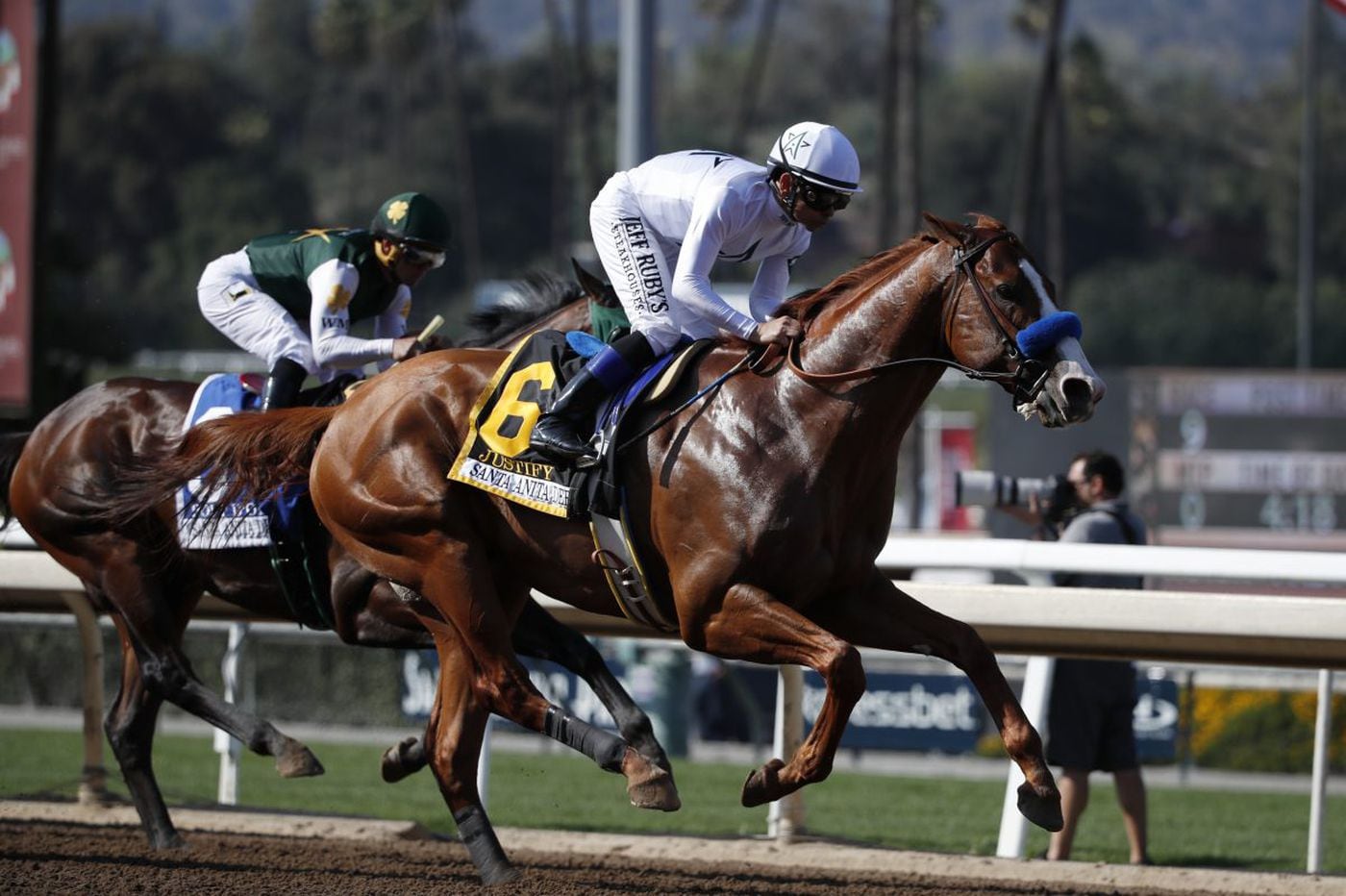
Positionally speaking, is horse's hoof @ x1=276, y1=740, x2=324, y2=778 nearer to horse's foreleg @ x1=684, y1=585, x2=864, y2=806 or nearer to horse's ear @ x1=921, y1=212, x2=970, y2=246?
horse's foreleg @ x1=684, y1=585, x2=864, y2=806

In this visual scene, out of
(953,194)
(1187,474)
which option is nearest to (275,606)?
(1187,474)

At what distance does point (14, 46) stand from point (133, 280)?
200ft

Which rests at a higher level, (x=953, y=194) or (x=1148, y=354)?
(x=953, y=194)

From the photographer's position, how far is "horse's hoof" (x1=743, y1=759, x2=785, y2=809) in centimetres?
475

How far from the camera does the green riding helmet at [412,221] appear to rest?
6.35m

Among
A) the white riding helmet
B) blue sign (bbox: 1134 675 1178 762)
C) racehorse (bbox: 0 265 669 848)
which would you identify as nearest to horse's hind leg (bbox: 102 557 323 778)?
racehorse (bbox: 0 265 669 848)

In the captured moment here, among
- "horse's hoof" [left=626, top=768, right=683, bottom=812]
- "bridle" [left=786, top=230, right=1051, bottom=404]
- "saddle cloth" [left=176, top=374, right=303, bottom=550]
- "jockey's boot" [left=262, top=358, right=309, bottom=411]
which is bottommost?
"horse's hoof" [left=626, top=768, right=683, bottom=812]

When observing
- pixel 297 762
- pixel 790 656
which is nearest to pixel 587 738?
pixel 790 656

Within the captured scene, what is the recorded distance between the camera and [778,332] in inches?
199

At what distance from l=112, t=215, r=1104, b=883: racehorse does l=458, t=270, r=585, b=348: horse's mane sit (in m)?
1.62

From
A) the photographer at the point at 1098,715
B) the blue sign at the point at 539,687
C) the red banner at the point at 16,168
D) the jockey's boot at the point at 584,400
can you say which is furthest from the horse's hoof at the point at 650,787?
the red banner at the point at 16,168

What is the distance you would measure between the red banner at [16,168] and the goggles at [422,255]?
5.53m

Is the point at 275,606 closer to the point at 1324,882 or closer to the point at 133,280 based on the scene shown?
the point at 1324,882

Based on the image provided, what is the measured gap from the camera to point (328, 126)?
Answer: 9281cm
